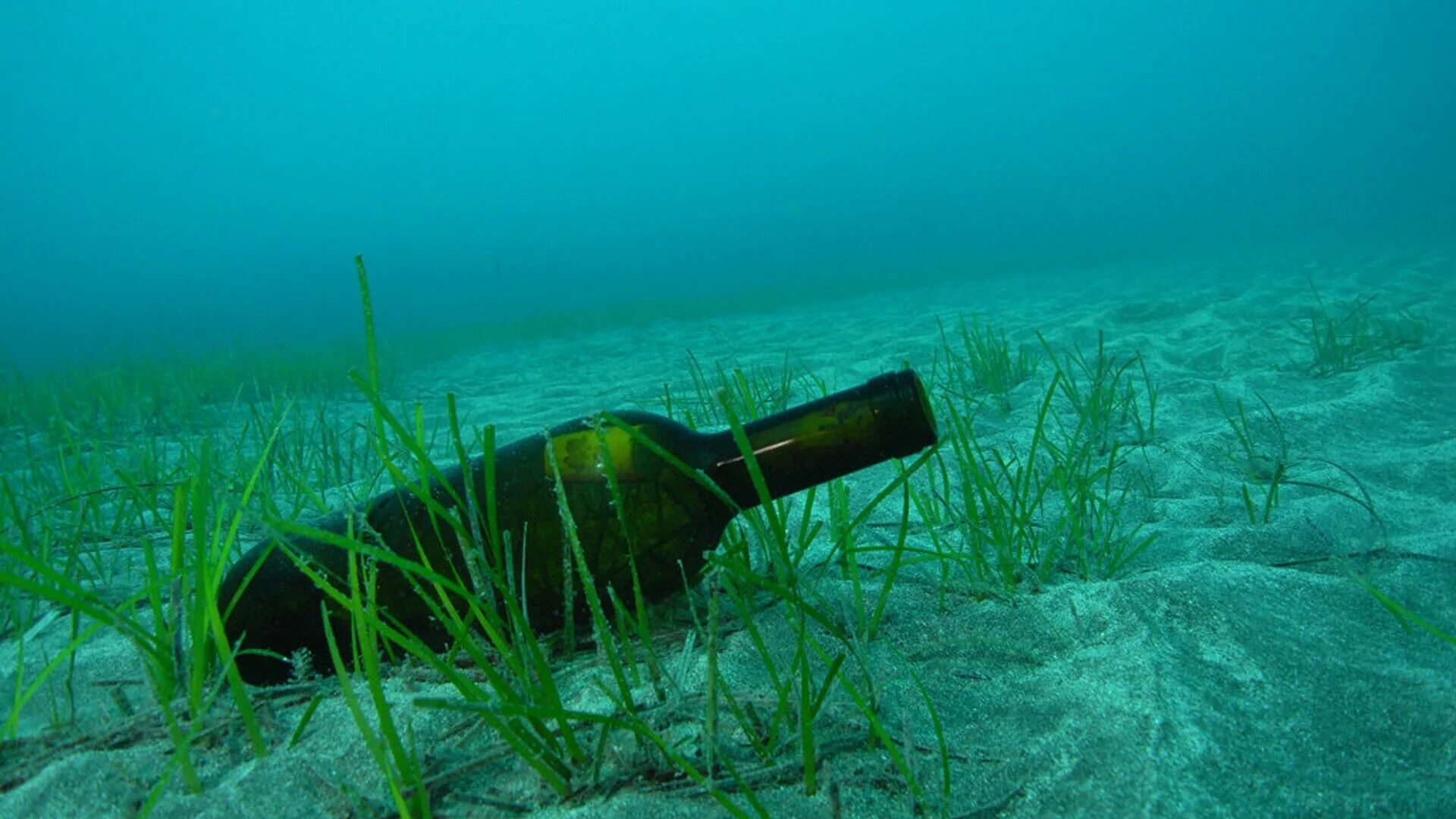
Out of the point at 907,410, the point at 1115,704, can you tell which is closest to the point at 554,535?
the point at 907,410

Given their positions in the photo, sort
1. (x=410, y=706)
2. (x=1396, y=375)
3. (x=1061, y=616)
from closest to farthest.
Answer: (x=410, y=706) < (x=1061, y=616) < (x=1396, y=375)

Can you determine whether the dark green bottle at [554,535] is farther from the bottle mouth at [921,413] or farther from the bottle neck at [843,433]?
the bottle mouth at [921,413]

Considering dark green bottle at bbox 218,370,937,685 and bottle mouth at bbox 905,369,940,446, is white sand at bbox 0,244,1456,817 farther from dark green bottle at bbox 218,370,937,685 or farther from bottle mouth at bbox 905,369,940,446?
bottle mouth at bbox 905,369,940,446

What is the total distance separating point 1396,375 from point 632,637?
3.82m

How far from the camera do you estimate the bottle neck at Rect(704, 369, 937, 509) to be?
1.12m

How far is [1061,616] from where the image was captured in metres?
1.29

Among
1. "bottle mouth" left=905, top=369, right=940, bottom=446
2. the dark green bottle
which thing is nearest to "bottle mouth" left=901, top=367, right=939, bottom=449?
"bottle mouth" left=905, top=369, right=940, bottom=446

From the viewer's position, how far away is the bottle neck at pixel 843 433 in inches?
44.3

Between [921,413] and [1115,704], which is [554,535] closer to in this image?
[921,413]

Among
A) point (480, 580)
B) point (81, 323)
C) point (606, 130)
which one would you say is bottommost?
point (480, 580)

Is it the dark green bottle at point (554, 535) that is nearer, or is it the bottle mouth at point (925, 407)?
the bottle mouth at point (925, 407)

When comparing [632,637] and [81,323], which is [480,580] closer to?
[632,637]

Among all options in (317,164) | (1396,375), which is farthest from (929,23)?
(1396,375)

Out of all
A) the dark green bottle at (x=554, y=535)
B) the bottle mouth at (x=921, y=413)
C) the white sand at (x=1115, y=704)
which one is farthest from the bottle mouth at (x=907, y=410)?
the white sand at (x=1115, y=704)
